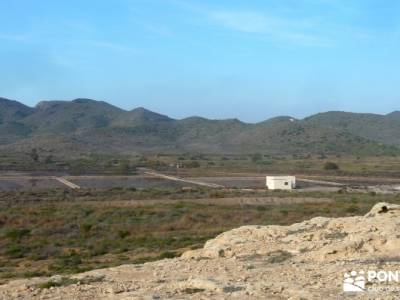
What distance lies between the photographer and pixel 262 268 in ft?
47.3

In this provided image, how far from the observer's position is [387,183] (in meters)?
82.5

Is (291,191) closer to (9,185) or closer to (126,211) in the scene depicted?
(126,211)

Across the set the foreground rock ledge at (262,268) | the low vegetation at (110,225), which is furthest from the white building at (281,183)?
the foreground rock ledge at (262,268)

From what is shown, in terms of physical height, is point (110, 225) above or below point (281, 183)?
below

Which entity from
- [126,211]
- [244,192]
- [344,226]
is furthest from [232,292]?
[244,192]

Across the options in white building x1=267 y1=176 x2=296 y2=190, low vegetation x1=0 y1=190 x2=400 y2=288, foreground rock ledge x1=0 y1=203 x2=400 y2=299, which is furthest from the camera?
white building x1=267 y1=176 x2=296 y2=190

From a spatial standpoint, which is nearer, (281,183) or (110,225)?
(110,225)

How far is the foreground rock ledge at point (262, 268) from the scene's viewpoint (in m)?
12.1

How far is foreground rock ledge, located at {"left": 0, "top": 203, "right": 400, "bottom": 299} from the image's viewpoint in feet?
39.6

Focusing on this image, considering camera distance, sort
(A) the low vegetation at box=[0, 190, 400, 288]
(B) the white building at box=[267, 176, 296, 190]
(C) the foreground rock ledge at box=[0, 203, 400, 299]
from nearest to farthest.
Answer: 1. (C) the foreground rock ledge at box=[0, 203, 400, 299]
2. (A) the low vegetation at box=[0, 190, 400, 288]
3. (B) the white building at box=[267, 176, 296, 190]

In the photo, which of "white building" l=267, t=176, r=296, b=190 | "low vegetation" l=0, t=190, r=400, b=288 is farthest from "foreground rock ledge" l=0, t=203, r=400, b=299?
"white building" l=267, t=176, r=296, b=190

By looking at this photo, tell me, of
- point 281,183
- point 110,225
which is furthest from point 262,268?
point 281,183

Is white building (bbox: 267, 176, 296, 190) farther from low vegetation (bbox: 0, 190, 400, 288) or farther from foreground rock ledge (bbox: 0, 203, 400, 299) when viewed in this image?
foreground rock ledge (bbox: 0, 203, 400, 299)

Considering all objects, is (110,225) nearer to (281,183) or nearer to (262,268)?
(262,268)
